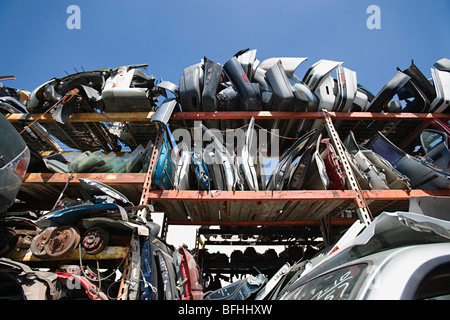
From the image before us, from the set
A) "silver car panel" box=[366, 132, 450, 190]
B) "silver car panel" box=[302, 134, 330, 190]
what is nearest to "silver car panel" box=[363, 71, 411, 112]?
"silver car panel" box=[366, 132, 450, 190]

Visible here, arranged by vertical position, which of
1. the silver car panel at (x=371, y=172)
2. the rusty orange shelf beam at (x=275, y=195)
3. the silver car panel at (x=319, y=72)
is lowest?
the rusty orange shelf beam at (x=275, y=195)

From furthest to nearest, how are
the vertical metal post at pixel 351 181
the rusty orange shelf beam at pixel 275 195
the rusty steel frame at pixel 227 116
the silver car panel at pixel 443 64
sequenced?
the silver car panel at pixel 443 64 < the rusty steel frame at pixel 227 116 < the rusty orange shelf beam at pixel 275 195 < the vertical metal post at pixel 351 181

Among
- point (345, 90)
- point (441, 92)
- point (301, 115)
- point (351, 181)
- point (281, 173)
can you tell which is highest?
point (345, 90)

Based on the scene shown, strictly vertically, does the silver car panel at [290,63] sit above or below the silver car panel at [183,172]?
above

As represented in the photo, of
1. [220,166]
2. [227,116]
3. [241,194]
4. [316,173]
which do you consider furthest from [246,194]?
[227,116]

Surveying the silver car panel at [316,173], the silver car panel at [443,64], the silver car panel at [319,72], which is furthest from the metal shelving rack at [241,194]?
the silver car panel at [443,64]

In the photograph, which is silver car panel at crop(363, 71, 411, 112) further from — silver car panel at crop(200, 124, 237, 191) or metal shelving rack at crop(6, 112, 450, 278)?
silver car panel at crop(200, 124, 237, 191)

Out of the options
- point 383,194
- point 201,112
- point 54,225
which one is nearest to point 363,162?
point 383,194

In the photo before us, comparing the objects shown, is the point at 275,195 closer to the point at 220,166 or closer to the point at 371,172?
the point at 220,166

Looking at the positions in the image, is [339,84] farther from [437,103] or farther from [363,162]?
[437,103]

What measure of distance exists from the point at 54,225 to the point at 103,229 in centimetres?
56

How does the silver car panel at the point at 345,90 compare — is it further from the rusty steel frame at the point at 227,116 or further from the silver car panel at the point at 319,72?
the silver car panel at the point at 319,72

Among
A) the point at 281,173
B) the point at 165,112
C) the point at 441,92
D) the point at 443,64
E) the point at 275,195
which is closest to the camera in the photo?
the point at 275,195

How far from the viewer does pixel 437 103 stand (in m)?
3.12
